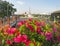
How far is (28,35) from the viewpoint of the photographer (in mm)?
4355

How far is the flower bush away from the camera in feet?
12.1

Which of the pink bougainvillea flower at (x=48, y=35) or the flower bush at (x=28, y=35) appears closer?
Result: the flower bush at (x=28, y=35)

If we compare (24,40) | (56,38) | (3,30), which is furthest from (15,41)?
(56,38)

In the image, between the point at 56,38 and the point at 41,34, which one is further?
the point at 56,38

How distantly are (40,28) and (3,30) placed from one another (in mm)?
1024

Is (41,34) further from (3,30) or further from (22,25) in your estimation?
(3,30)

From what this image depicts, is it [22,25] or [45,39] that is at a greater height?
[22,25]

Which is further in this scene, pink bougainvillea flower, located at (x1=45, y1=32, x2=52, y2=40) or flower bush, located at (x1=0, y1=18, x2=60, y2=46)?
pink bougainvillea flower, located at (x1=45, y1=32, x2=52, y2=40)

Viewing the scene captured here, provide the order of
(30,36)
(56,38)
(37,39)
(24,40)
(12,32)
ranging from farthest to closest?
(56,38) < (37,39) < (30,36) < (12,32) < (24,40)

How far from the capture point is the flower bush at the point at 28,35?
12.1 ft

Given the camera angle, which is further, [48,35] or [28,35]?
[48,35]

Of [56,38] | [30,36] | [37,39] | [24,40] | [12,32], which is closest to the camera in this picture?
[24,40]

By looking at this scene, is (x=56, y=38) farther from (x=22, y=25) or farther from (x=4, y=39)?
(x=4, y=39)

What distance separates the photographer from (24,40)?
3629 mm
